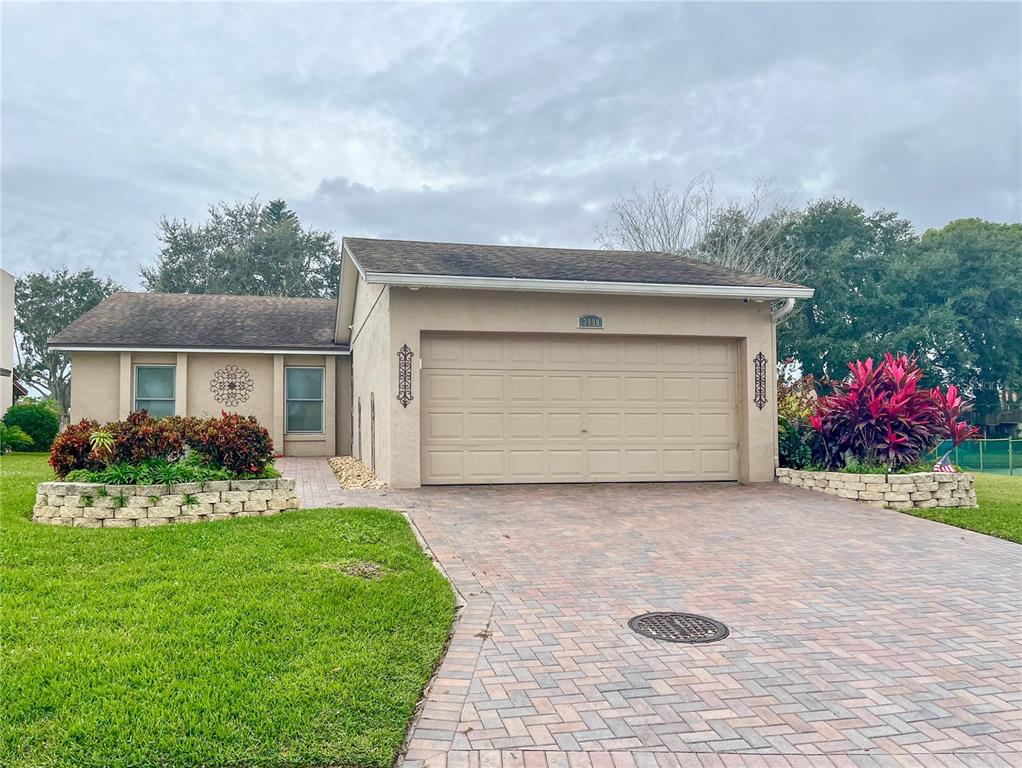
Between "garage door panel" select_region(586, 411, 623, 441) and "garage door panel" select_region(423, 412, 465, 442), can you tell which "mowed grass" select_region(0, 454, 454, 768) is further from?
"garage door panel" select_region(586, 411, 623, 441)

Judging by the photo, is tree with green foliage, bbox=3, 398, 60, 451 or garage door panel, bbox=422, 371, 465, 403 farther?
tree with green foliage, bbox=3, 398, 60, 451

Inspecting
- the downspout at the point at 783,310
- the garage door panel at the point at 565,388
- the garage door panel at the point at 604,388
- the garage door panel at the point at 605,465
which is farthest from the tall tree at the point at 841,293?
the garage door panel at the point at 565,388

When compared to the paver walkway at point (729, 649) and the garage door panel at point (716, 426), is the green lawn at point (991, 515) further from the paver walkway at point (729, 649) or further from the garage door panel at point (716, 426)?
the garage door panel at point (716, 426)

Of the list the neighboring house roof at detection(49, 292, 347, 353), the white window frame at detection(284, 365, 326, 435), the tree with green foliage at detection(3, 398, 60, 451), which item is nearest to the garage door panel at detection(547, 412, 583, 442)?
the neighboring house roof at detection(49, 292, 347, 353)

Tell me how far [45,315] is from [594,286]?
37.0 m

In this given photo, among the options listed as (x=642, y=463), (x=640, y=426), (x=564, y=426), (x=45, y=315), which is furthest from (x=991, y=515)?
(x=45, y=315)

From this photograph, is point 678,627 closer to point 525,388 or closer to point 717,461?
point 525,388

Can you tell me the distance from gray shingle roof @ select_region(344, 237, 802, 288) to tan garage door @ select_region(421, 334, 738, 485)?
995mm

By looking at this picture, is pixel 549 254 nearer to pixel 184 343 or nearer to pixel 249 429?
pixel 249 429

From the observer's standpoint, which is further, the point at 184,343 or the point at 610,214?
the point at 610,214

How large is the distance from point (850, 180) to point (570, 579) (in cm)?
3235

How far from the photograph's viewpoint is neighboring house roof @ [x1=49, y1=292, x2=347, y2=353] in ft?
53.1

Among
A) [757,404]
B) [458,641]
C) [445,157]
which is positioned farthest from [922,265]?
[458,641]

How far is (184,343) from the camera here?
16.3 metres
